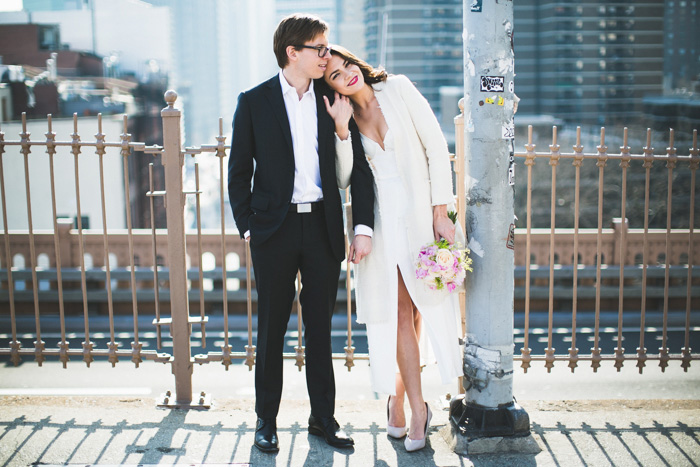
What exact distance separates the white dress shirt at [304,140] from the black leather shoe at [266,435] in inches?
45.9

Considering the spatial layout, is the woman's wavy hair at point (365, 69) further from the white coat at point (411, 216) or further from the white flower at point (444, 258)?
the white flower at point (444, 258)

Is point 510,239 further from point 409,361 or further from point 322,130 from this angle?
point 322,130

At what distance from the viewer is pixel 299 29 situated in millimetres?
Answer: 3256

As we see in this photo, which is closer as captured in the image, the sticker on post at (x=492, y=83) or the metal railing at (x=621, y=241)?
the sticker on post at (x=492, y=83)

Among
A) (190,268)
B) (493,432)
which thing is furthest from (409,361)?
(190,268)

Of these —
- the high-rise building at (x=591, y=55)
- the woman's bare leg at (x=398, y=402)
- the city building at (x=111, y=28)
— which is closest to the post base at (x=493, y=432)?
the woman's bare leg at (x=398, y=402)

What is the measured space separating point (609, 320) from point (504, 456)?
1544cm

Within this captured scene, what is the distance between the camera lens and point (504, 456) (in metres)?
3.42

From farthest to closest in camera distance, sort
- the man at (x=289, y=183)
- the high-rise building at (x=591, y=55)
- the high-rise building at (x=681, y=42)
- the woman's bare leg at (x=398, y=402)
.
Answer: the high-rise building at (x=591, y=55), the high-rise building at (x=681, y=42), the woman's bare leg at (x=398, y=402), the man at (x=289, y=183)

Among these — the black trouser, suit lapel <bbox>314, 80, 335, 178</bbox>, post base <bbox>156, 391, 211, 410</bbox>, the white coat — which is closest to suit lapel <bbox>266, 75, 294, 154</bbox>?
suit lapel <bbox>314, 80, 335, 178</bbox>

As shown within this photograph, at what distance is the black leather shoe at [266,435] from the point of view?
3492 mm

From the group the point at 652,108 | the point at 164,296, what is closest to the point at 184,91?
the point at 652,108

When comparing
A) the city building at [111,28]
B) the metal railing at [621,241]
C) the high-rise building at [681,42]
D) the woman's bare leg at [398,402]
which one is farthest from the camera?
the high-rise building at [681,42]

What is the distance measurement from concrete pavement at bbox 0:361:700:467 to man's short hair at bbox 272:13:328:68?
6.72 feet
